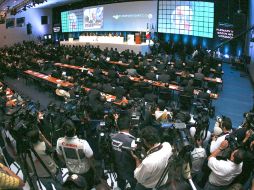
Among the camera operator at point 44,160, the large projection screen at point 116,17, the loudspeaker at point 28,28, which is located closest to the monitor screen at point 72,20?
the large projection screen at point 116,17

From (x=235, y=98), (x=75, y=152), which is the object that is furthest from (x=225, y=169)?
(x=235, y=98)

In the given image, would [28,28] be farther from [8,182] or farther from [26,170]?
[8,182]

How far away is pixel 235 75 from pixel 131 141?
13417 mm

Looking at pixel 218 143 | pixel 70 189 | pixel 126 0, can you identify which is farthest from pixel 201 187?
pixel 126 0

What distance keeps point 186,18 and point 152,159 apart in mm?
19164

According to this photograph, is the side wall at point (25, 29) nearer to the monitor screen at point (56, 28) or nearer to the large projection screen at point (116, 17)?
the monitor screen at point (56, 28)

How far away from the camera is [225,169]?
3.96m

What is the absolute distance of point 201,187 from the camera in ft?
16.1

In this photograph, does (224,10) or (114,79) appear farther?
(224,10)

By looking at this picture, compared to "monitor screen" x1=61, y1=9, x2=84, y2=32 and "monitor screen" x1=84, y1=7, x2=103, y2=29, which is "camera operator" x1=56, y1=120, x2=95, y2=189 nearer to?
"monitor screen" x1=84, y1=7, x2=103, y2=29

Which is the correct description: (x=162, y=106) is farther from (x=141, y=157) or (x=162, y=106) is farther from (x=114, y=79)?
(x=114, y=79)

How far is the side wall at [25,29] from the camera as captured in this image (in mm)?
31250

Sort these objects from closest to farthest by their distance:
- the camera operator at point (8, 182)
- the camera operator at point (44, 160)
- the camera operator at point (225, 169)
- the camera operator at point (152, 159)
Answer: the camera operator at point (8, 182) → the camera operator at point (152, 159) → the camera operator at point (225, 169) → the camera operator at point (44, 160)

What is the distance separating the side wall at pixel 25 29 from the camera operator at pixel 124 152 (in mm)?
29956
